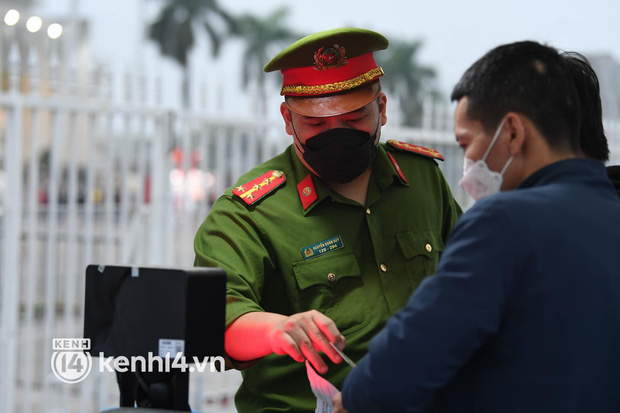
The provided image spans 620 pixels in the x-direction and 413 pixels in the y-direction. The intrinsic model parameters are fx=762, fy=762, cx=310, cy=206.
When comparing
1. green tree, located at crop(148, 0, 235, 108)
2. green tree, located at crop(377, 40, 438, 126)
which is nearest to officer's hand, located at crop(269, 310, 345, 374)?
green tree, located at crop(148, 0, 235, 108)

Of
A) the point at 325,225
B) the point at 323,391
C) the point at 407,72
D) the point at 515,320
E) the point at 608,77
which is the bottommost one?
the point at 323,391

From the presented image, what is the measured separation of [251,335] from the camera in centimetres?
184

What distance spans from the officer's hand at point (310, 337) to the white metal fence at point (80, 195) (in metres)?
3.08

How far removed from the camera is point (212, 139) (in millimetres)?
5066

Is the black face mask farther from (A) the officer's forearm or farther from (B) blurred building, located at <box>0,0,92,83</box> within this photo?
(B) blurred building, located at <box>0,0,92,83</box>

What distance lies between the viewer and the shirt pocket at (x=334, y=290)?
81.3 inches

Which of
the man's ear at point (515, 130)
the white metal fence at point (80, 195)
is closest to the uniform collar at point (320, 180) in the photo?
the man's ear at point (515, 130)

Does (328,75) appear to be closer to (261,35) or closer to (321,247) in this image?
(321,247)

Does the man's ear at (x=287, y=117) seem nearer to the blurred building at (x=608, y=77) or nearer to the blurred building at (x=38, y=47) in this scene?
the blurred building at (x=38, y=47)

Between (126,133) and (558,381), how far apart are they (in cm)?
384

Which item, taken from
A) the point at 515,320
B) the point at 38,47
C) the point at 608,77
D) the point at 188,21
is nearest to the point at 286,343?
the point at 515,320

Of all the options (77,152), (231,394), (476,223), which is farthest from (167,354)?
(231,394)

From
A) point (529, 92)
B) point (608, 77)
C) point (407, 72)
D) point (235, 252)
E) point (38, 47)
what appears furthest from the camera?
point (407, 72)

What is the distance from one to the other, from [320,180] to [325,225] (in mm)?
140
